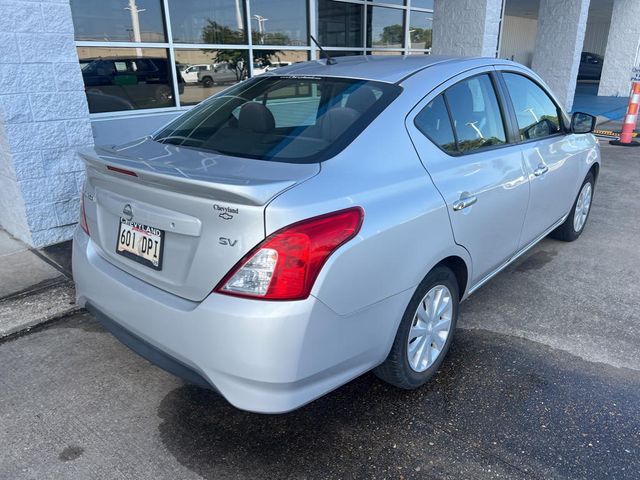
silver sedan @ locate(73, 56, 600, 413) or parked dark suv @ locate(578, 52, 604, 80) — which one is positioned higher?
silver sedan @ locate(73, 56, 600, 413)

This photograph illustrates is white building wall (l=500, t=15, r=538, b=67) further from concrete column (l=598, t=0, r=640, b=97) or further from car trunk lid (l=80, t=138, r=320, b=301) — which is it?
car trunk lid (l=80, t=138, r=320, b=301)

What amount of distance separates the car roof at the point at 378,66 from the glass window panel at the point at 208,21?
383 centimetres

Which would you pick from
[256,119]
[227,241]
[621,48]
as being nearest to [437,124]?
[256,119]

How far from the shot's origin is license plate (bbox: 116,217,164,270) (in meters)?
2.13

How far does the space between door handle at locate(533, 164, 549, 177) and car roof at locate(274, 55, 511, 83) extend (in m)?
0.76

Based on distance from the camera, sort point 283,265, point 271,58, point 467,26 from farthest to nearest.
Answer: point 467,26
point 271,58
point 283,265

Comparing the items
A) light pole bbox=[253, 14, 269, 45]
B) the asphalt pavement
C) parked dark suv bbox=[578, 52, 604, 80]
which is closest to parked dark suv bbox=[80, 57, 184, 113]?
light pole bbox=[253, 14, 269, 45]

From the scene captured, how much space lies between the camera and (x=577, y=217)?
475cm

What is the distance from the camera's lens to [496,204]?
2.96m

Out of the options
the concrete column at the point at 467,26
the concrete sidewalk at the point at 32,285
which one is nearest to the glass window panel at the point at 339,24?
the concrete column at the point at 467,26

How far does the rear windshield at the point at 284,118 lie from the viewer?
7.73 feet

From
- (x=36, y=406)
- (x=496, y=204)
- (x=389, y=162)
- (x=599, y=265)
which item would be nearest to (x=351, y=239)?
(x=389, y=162)

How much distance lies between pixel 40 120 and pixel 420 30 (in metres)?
9.08

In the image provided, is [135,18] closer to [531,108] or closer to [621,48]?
[531,108]
